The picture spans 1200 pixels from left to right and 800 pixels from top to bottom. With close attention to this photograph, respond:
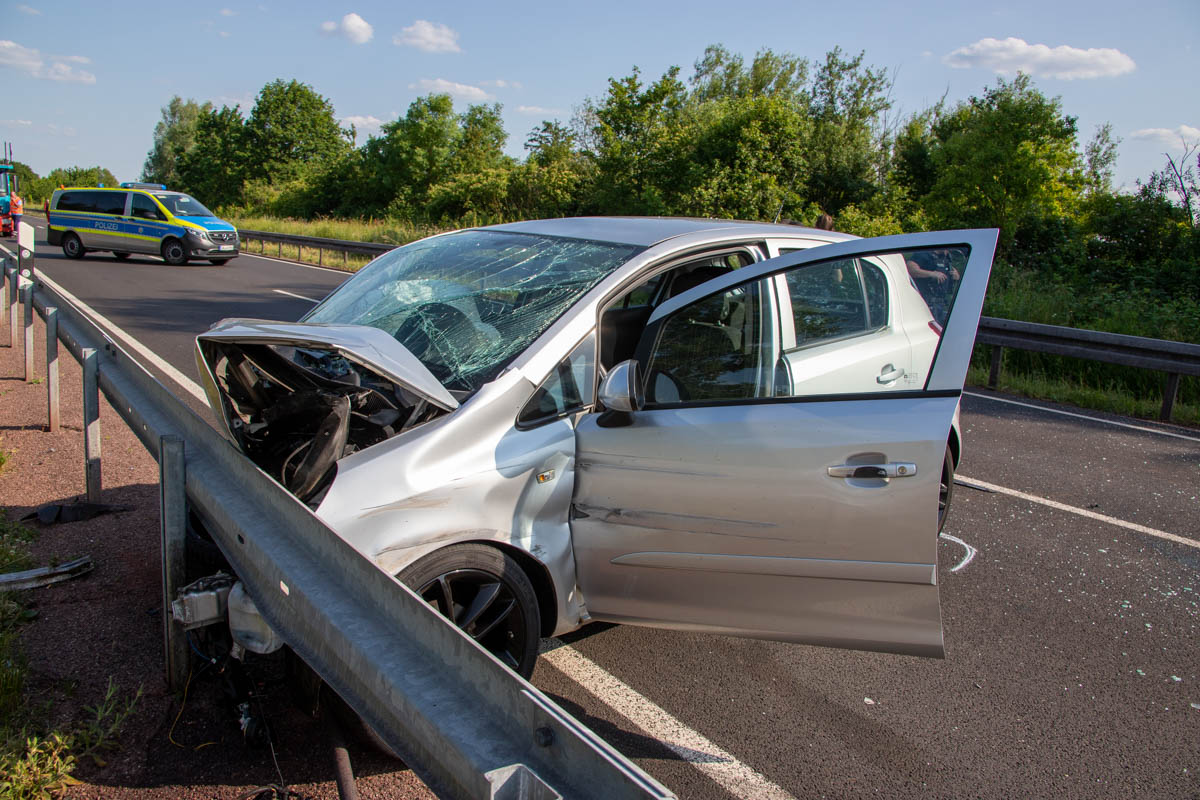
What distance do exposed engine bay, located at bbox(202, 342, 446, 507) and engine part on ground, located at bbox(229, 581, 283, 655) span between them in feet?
1.28

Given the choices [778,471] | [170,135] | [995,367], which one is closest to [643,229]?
[778,471]

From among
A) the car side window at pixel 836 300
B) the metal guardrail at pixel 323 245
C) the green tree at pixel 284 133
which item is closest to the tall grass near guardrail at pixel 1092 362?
the car side window at pixel 836 300

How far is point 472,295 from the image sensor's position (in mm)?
3488

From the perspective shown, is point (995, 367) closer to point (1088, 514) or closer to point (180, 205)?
point (1088, 514)

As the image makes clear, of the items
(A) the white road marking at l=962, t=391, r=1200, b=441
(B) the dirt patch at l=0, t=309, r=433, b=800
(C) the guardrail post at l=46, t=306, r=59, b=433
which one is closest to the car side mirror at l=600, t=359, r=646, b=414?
(B) the dirt patch at l=0, t=309, r=433, b=800

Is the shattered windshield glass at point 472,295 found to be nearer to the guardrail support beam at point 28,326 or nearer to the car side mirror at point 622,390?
the car side mirror at point 622,390

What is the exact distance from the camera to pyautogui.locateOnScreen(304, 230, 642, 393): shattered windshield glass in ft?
10.2

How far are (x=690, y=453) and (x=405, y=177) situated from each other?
148ft

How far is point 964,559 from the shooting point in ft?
14.9

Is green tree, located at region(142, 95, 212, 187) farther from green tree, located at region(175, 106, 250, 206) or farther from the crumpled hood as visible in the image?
the crumpled hood

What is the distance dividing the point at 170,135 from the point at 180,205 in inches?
3726

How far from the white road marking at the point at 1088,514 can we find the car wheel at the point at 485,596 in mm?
4184

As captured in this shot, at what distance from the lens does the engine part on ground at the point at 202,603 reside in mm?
2209

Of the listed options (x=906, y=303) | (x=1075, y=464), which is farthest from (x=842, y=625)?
(x=1075, y=464)
